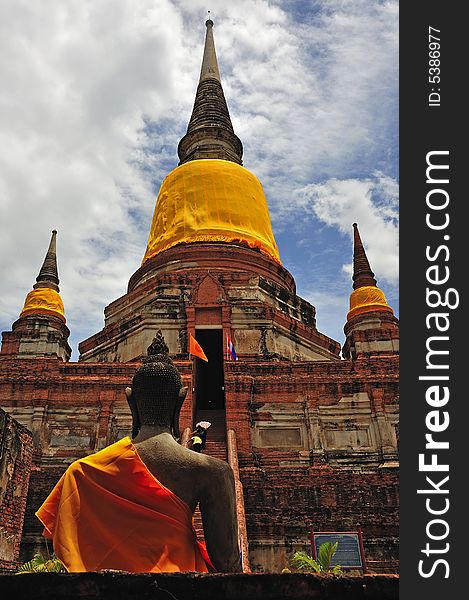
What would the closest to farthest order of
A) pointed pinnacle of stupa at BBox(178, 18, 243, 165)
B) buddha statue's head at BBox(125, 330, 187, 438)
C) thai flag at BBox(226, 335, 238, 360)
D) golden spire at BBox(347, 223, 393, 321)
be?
buddha statue's head at BBox(125, 330, 187, 438) → thai flag at BBox(226, 335, 238, 360) → golden spire at BBox(347, 223, 393, 321) → pointed pinnacle of stupa at BBox(178, 18, 243, 165)

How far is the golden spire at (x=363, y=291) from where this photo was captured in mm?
20906

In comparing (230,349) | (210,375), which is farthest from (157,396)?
(210,375)

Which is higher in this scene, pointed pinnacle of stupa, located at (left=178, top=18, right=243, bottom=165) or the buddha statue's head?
pointed pinnacle of stupa, located at (left=178, top=18, right=243, bottom=165)

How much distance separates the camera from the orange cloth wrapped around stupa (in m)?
3.44

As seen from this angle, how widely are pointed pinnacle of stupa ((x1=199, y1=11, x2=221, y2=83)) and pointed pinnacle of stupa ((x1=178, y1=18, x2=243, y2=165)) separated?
7.06ft

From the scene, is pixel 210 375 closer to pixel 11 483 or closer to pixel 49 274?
pixel 49 274

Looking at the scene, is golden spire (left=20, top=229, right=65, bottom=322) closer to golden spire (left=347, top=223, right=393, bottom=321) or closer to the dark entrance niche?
the dark entrance niche

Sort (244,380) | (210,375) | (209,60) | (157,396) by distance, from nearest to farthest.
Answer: (157,396)
(244,380)
(210,375)
(209,60)

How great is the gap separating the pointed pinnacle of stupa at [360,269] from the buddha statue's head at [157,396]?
18520mm

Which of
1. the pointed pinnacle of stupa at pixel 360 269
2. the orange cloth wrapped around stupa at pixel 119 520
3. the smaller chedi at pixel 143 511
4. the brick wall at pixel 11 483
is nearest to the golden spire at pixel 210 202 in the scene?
the pointed pinnacle of stupa at pixel 360 269

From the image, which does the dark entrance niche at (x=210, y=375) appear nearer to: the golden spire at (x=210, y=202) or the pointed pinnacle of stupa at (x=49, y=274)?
the golden spire at (x=210, y=202)

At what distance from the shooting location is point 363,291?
70.8ft

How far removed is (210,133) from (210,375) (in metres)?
13.3

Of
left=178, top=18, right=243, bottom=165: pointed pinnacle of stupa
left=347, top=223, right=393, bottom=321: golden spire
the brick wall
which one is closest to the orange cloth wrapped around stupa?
the brick wall
